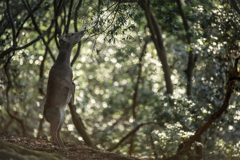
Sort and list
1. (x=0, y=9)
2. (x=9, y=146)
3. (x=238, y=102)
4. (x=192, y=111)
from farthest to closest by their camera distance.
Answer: (x=0, y=9) → (x=238, y=102) → (x=192, y=111) → (x=9, y=146)

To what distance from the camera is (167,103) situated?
9.70 metres

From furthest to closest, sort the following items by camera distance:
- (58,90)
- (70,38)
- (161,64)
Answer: (161,64)
(70,38)
(58,90)

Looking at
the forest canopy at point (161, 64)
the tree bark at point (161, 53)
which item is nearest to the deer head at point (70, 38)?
the forest canopy at point (161, 64)

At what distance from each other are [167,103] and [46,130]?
9249mm

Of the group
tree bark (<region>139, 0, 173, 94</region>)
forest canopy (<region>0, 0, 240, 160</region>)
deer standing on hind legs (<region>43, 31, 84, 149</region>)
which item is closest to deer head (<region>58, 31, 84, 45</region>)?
deer standing on hind legs (<region>43, 31, 84, 149</region>)

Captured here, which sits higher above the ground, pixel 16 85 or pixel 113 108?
pixel 113 108

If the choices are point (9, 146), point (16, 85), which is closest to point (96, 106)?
point (16, 85)

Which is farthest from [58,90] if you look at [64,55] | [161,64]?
[161,64]

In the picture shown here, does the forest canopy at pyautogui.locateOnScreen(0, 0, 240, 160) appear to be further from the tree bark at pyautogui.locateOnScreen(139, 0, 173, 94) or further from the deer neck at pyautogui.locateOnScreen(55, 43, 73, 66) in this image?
the deer neck at pyautogui.locateOnScreen(55, 43, 73, 66)

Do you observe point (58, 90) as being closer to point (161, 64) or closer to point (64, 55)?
point (64, 55)

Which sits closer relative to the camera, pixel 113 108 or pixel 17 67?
pixel 17 67

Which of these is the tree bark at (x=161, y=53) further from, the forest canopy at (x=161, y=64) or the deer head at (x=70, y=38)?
the deer head at (x=70, y=38)

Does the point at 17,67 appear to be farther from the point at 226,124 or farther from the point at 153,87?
the point at 153,87

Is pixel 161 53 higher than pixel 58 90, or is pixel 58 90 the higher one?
pixel 161 53
